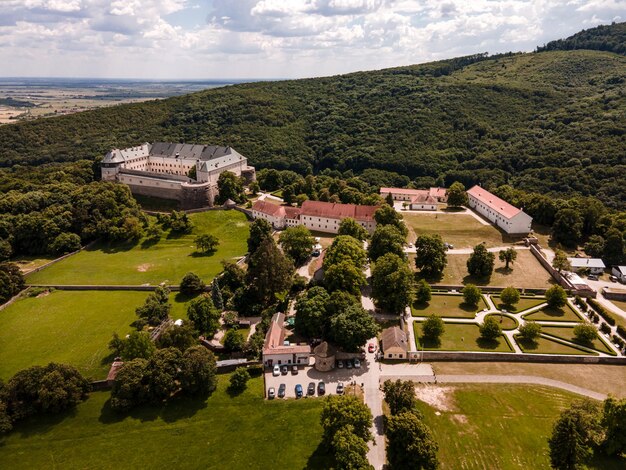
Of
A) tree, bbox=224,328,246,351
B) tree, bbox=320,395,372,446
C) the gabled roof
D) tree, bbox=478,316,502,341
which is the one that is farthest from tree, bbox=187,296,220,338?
the gabled roof

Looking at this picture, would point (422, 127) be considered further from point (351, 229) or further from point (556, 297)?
point (556, 297)

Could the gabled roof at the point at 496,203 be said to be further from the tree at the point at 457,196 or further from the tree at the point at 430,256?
the tree at the point at 430,256

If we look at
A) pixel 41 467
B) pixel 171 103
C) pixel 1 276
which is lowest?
pixel 41 467

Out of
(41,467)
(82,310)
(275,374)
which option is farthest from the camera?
(82,310)

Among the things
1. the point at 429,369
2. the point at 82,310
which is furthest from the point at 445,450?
the point at 82,310

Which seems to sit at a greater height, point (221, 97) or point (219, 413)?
point (221, 97)

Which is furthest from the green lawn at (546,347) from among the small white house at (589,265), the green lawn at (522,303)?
the small white house at (589,265)

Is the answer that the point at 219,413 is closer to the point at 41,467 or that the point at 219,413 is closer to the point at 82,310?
the point at 41,467
